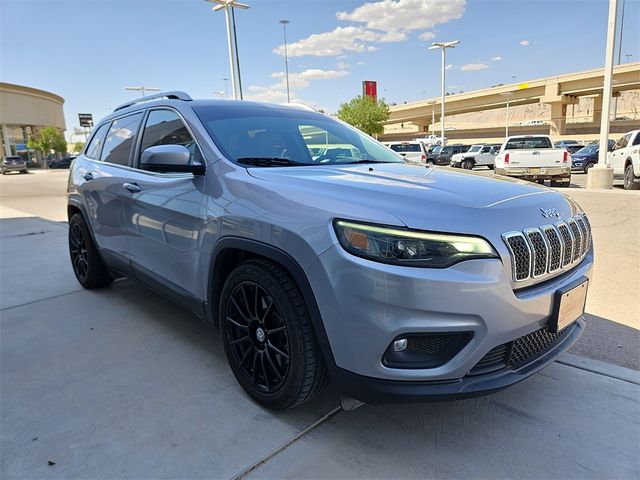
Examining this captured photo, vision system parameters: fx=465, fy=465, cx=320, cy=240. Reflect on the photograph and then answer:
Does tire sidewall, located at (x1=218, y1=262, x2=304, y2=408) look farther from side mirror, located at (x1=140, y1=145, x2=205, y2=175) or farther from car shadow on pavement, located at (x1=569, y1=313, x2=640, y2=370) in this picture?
car shadow on pavement, located at (x1=569, y1=313, x2=640, y2=370)

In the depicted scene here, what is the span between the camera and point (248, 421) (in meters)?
2.45

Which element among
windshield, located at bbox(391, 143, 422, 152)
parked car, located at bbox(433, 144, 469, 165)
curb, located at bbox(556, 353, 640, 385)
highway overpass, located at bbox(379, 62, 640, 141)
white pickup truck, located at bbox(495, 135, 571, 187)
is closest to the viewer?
curb, located at bbox(556, 353, 640, 385)

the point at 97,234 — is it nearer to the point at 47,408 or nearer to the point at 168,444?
the point at 47,408

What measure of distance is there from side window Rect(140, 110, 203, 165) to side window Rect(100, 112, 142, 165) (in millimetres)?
244

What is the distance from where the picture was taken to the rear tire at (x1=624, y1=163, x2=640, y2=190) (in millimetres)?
12875

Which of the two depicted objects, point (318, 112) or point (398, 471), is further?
point (318, 112)

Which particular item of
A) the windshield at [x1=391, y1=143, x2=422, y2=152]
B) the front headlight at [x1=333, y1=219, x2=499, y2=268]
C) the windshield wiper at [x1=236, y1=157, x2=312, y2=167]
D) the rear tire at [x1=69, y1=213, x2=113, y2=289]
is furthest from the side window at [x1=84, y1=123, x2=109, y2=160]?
the windshield at [x1=391, y1=143, x2=422, y2=152]

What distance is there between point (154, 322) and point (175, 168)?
66.2 inches

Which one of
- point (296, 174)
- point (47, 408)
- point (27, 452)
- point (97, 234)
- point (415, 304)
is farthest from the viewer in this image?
point (97, 234)

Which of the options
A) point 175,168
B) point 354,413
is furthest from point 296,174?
point 354,413

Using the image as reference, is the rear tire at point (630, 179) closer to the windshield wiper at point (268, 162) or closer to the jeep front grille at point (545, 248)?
the jeep front grille at point (545, 248)

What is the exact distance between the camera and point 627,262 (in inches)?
208

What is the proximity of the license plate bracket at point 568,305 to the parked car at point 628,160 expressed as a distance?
12609 millimetres

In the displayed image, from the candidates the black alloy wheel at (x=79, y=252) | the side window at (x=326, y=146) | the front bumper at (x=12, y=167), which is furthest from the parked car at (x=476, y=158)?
the front bumper at (x=12, y=167)
